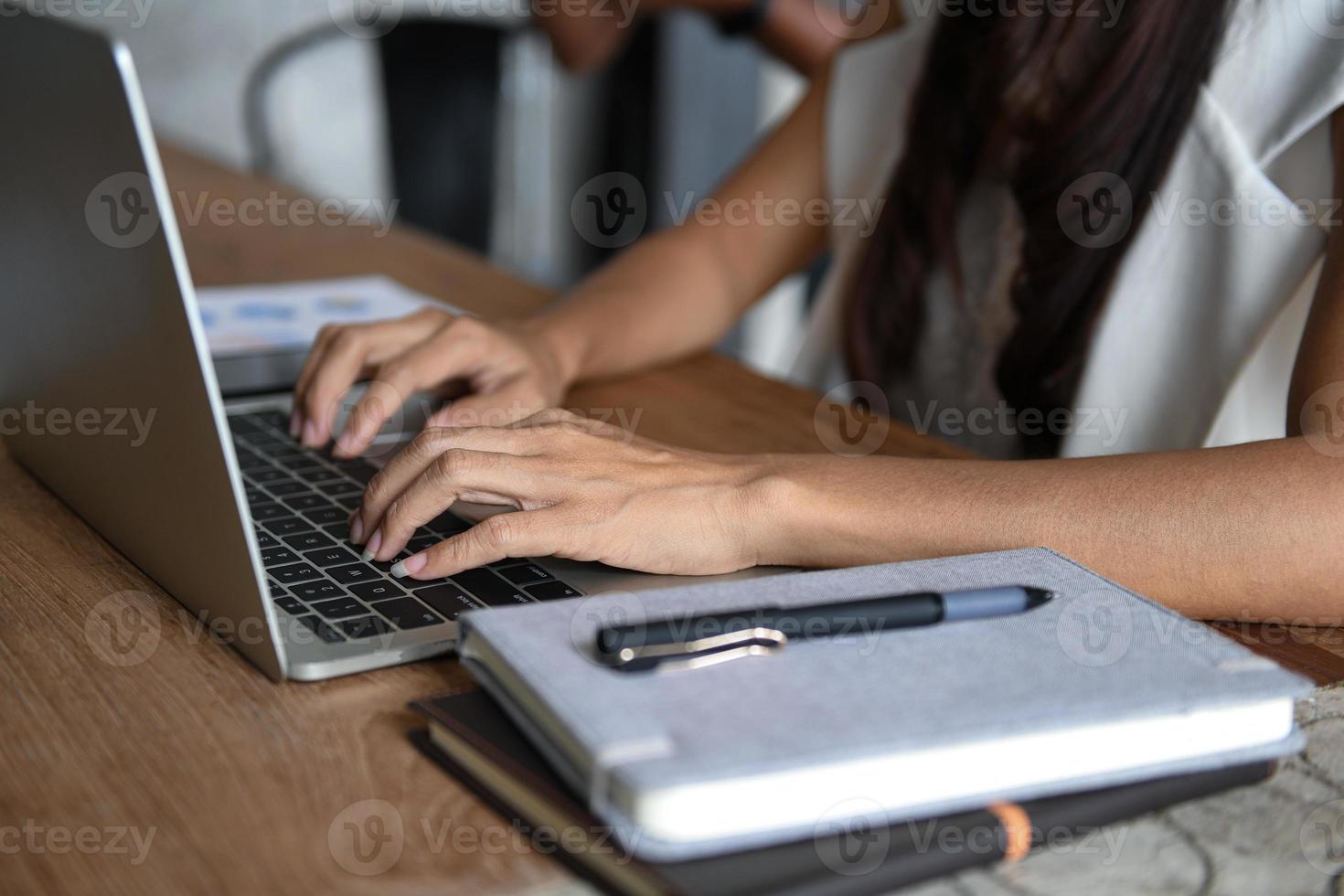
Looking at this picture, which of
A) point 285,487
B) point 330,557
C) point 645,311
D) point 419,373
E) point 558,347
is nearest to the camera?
point 330,557

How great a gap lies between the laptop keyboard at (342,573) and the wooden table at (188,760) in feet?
0.13

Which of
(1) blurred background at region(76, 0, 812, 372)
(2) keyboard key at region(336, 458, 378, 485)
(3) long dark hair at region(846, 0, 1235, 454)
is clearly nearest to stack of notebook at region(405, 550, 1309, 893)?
(2) keyboard key at region(336, 458, 378, 485)

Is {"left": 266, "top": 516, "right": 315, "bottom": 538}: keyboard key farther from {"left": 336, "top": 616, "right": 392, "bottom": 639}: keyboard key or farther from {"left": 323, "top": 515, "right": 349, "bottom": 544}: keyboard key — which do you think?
{"left": 336, "top": 616, "right": 392, "bottom": 639}: keyboard key

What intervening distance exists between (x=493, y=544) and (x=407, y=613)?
0.19 ft

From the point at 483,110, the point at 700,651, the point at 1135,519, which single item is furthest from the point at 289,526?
the point at 483,110

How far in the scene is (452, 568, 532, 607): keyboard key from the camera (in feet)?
2.19

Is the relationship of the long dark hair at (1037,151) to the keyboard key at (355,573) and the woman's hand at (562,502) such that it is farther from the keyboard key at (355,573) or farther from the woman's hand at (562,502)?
the keyboard key at (355,573)

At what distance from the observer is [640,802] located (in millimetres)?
434

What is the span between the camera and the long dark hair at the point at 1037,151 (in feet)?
3.25

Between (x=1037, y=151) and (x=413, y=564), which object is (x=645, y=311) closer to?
(x=1037, y=151)

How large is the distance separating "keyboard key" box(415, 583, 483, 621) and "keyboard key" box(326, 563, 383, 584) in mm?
31

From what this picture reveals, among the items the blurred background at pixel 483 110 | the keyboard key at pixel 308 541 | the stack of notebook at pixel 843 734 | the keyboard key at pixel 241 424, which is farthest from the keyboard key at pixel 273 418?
the blurred background at pixel 483 110

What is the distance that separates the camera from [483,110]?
2.63m

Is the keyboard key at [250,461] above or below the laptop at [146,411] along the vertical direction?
below
